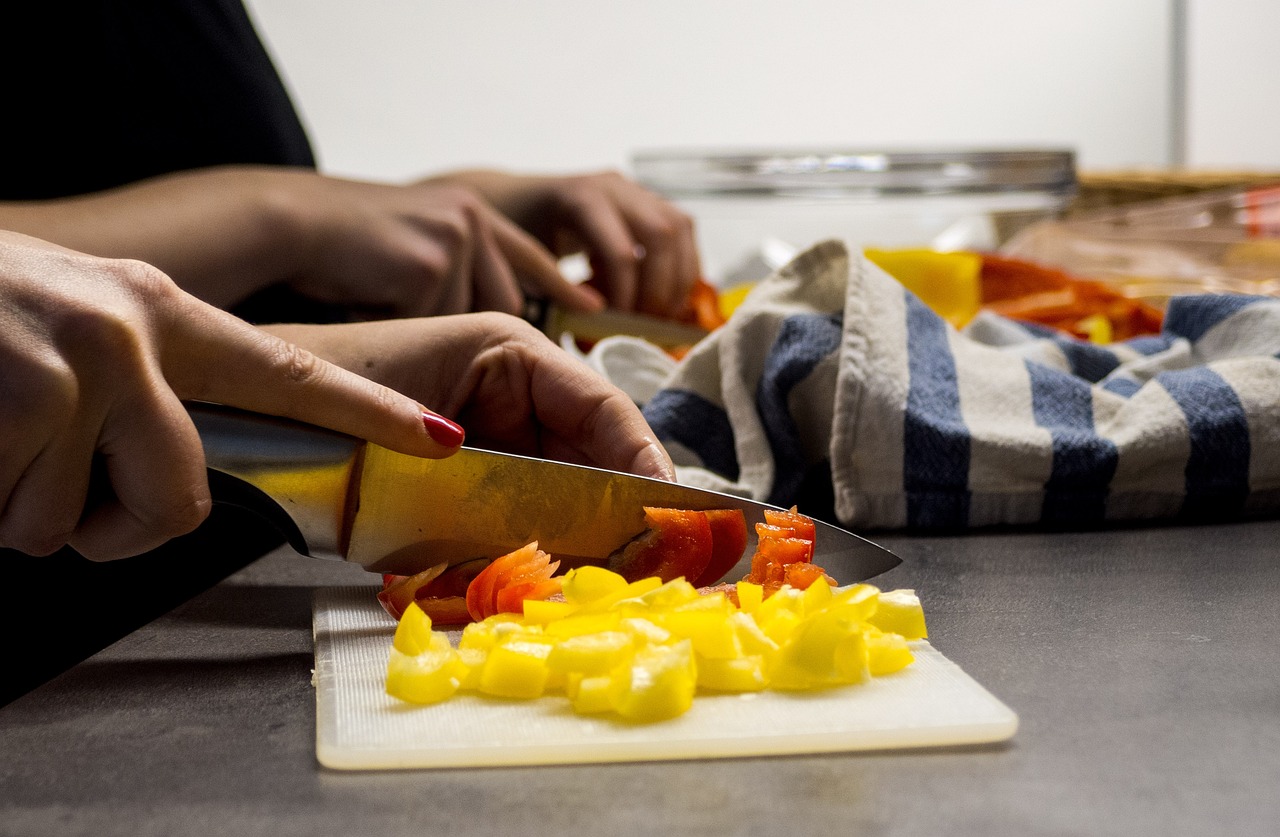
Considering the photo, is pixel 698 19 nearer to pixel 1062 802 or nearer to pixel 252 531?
pixel 252 531

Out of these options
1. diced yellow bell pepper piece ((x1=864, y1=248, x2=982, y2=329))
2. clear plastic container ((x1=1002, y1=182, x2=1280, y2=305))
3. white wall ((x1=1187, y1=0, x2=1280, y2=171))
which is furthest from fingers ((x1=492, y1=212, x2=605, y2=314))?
white wall ((x1=1187, y1=0, x2=1280, y2=171))

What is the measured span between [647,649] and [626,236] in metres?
1.13

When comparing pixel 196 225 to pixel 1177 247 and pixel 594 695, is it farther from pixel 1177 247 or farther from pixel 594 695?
pixel 1177 247

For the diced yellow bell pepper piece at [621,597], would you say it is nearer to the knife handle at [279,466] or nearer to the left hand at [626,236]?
the knife handle at [279,466]

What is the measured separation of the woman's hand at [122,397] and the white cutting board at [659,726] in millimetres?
158

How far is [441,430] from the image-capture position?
0.71 meters

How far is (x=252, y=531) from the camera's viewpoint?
1309mm

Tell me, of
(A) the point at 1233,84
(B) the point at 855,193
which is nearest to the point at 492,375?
(B) the point at 855,193

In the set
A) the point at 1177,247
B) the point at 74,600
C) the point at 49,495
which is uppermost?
the point at 49,495

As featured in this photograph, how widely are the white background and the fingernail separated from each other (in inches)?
121

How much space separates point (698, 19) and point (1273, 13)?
5.58 ft

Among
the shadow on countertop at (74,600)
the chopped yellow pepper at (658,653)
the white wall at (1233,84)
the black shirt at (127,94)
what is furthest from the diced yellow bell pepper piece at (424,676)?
the white wall at (1233,84)

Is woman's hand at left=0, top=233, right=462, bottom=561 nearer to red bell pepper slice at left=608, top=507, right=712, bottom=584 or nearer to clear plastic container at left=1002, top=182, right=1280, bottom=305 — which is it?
red bell pepper slice at left=608, top=507, right=712, bottom=584

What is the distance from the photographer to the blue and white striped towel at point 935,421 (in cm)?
91
